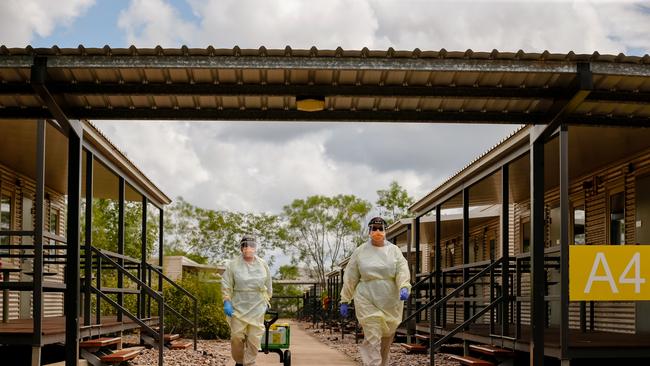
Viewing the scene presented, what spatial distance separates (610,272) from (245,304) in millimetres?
4007

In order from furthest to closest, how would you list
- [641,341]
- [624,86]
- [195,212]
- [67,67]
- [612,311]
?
[195,212] → [612,311] → [641,341] → [624,86] → [67,67]

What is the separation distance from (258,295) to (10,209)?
27.2 ft

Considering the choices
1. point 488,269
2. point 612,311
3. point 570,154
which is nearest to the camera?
point 488,269

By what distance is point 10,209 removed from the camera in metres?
17.0

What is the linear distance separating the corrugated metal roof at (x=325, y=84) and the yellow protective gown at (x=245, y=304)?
5.62 feet

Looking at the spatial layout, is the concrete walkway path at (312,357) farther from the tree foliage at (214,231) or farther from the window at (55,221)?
the tree foliage at (214,231)

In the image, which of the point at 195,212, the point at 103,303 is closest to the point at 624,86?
the point at 103,303

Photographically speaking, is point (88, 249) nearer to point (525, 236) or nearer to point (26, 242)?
point (26, 242)

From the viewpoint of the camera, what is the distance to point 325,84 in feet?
30.5

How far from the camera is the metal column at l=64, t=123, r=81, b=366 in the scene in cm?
1020

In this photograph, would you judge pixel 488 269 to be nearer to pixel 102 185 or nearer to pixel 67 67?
pixel 67 67

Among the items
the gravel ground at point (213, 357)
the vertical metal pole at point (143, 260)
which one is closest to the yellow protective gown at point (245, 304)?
the gravel ground at point (213, 357)

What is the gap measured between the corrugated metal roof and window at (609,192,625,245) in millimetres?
4977

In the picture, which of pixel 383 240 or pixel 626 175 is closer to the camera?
pixel 383 240
